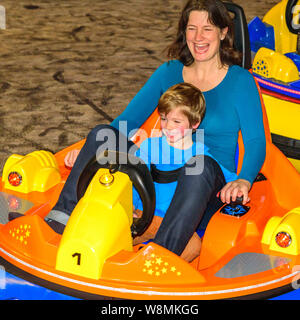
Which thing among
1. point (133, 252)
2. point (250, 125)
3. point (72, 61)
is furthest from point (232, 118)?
point (72, 61)

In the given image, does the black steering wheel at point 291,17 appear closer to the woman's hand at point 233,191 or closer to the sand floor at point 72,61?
the sand floor at point 72,61

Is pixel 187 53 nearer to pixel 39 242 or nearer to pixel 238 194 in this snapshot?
pixel 238 194

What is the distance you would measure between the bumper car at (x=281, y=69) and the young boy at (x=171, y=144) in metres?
0.94

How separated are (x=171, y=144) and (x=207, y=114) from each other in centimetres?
19

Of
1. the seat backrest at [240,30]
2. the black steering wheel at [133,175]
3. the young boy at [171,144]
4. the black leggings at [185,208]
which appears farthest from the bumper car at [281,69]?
the black steering wheel at [133,175]

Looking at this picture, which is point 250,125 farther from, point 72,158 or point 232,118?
point 72,158

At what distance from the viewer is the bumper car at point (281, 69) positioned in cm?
278

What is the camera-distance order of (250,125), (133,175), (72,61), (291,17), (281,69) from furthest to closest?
1. (72,61)
2. (291,17)
3. (281,69)
4. (250,125)
5. (133,175)

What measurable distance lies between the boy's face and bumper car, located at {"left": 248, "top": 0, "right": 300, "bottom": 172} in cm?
104

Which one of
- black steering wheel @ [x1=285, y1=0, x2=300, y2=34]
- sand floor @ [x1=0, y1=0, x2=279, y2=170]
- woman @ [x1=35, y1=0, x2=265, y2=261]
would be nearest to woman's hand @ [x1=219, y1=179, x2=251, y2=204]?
woman @ [x1=35, y1=0, x2=265, y2=261]

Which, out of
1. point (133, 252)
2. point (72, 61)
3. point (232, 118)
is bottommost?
point (72, 61)

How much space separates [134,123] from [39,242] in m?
0.57

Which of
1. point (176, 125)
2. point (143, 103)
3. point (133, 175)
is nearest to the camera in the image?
point (133, 175)

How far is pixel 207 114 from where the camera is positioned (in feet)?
6.51
